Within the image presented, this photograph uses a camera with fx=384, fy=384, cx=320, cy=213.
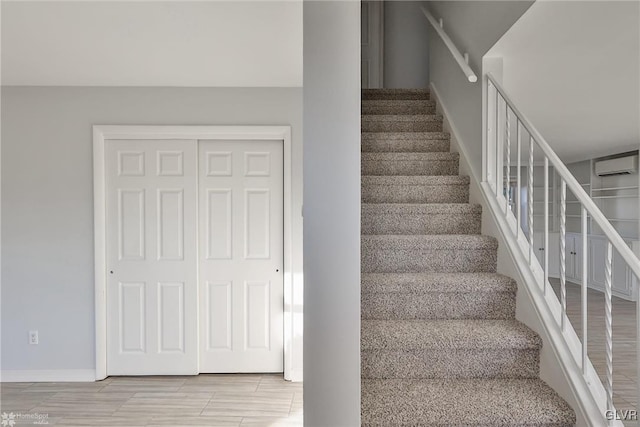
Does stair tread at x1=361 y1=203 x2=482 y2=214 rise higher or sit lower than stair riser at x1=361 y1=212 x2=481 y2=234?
higher

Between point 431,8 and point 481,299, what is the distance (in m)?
2.99

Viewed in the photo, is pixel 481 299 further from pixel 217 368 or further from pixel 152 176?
pixel 152 176

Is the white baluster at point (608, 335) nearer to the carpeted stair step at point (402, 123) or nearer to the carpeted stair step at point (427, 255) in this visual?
the carpeted stair step at point (427, 255)

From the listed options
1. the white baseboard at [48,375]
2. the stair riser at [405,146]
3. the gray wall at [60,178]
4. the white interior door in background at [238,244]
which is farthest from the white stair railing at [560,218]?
the white baseboard at [48,375]

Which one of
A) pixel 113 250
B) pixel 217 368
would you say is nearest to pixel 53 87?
pixel 113 250

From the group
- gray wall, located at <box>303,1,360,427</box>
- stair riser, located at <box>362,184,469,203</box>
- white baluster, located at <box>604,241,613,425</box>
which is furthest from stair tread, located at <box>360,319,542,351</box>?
stair riser, located at <box>362,184,469,203</box>

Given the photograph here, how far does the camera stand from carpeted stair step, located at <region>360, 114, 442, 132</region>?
2965 millimetres

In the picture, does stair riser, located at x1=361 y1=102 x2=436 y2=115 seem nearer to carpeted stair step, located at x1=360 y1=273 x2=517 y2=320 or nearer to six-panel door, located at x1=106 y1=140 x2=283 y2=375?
six-panel door, located at x1=106 y1=140 x2=283 y2=375

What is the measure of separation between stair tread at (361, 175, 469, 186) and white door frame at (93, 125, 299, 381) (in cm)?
89

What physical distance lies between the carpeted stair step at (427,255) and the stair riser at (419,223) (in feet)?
0.60

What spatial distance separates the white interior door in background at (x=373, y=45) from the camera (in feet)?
13.6

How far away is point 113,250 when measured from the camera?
319 centimetres

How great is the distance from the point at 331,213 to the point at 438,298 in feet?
3.50

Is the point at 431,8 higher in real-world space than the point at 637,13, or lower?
higher
